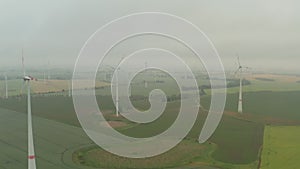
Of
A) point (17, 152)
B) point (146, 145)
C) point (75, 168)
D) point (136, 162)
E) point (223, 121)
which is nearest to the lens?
point (75, 168)

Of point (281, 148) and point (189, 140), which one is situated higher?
point (189, 140)

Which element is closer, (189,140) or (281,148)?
(281,148)

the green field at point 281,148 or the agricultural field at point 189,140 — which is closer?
the green field at point 281,148

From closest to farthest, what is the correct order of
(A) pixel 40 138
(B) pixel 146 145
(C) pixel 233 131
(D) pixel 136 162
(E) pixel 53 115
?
1. (D) pixel 136 162
2. (B) pixel 146 145
3. (A) pixel 40 138
4. (C) pixel 233 131
5. (E) pixel 53 115

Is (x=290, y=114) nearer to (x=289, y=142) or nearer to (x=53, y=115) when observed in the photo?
(x=289, y=142)

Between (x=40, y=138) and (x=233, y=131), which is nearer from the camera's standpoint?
(x=40, y=138)

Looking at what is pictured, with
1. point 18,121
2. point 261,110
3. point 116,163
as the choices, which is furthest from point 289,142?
point 18,121

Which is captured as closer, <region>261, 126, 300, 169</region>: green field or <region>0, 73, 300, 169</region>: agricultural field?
<region>261, 126, 300, 169</region>: green field
